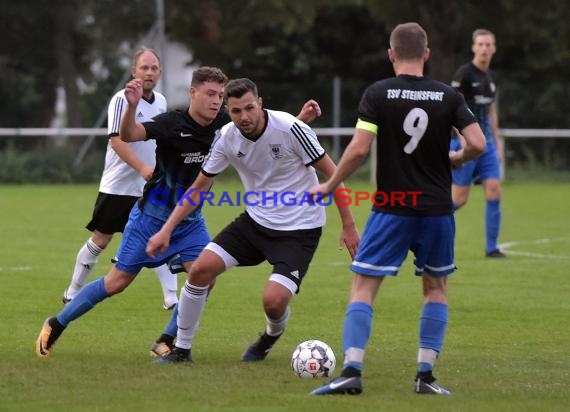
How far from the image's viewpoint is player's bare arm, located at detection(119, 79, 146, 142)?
A: 792 centimetres

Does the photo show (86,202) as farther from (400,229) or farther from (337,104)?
(400,229)

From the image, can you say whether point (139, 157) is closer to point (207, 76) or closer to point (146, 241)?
point (146, 241)

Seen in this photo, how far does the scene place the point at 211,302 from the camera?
11.0m

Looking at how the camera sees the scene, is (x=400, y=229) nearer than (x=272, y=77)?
Yes

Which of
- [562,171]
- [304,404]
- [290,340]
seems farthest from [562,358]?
[562,171]

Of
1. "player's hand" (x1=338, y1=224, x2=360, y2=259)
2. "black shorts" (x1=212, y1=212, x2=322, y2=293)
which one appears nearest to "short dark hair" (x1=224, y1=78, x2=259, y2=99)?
"black shorts" (x1=212, y1=212, x2=322, y2=293)

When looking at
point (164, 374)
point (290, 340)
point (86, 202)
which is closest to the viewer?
point (164, 374)

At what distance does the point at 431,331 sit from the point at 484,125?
25.6ft

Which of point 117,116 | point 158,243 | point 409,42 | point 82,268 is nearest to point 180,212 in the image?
point 158,243

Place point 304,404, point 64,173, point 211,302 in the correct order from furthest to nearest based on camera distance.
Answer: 1. point 64,173
2. point 211,302
3. point 304,404

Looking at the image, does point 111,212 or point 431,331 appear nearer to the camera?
point 431,331

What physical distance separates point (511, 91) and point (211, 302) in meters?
22.2

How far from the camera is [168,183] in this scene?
8.34 m

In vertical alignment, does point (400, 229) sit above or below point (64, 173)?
above
